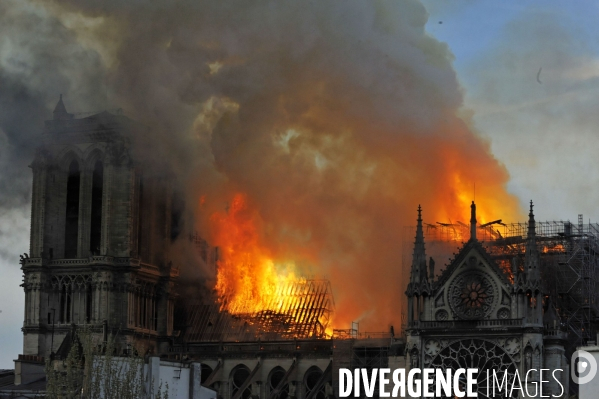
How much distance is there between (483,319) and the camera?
108m

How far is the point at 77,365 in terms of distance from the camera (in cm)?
8750

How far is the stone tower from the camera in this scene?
413ft

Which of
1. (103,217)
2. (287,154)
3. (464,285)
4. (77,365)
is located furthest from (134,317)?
(77,365)

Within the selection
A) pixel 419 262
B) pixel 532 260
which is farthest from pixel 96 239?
pixel 532 260

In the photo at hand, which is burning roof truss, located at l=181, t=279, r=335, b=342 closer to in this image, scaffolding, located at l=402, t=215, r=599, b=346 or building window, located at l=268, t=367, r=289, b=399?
building window, located at l=268, t=367, r=289, b=399

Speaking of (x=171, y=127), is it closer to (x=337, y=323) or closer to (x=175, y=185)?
(x=175, y=185)

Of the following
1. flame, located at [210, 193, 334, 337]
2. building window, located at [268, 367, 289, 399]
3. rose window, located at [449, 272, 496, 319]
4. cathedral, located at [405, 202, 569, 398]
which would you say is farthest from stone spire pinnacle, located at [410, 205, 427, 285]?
flame, located at [210, 193, 334, 337]

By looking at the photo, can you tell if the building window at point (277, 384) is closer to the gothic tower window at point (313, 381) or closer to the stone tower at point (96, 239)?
the gothic tower window at point (313, 381)

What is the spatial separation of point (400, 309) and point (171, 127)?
23.1 meters

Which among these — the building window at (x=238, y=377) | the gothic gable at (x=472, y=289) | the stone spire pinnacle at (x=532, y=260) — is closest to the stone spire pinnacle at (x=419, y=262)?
the gothic gable at (x=472, y=289)

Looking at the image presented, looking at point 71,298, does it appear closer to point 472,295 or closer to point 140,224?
point 140,224

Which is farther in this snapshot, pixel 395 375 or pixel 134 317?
pixel 134 317

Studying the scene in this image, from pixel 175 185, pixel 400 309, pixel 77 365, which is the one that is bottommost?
pixel 77 365

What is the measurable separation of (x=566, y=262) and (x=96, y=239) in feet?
127
